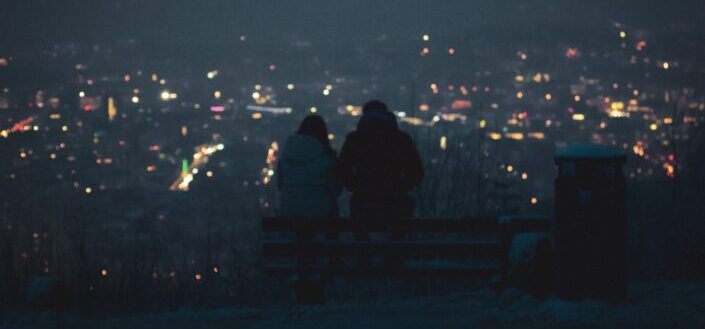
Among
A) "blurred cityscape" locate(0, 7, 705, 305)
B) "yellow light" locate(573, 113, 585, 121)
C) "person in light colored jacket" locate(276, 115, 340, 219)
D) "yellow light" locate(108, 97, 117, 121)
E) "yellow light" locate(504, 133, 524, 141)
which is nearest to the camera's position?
"person in light colored jacket" locate(276, 115, 340, 219)

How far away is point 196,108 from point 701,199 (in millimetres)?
60019

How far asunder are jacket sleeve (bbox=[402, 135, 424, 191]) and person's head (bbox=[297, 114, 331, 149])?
806 millimetres

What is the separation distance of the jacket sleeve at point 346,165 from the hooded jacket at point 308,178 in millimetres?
91

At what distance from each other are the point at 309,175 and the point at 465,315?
2.15m

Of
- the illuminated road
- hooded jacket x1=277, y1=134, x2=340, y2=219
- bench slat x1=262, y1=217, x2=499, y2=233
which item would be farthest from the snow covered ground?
the illuminated road

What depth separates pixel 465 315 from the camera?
24.8 ft

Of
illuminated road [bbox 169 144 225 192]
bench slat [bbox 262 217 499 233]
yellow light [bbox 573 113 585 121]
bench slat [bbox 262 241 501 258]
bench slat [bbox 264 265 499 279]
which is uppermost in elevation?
yellow light [bbox 573 113 585 121]

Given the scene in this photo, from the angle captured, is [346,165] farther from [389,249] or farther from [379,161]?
[389,249]

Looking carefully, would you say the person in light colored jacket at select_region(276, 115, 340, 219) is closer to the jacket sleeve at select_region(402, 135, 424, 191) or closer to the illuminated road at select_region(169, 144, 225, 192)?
the jacket sleeve at select_region(402, 135, 424, 191)

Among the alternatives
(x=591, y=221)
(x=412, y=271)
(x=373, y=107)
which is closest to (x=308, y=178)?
(x=373, y=107)

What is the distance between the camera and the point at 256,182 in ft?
141

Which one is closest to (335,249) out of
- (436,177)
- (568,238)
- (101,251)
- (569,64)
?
(568,238)

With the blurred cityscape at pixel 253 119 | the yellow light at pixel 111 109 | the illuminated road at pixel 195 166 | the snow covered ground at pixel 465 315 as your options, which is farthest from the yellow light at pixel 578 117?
the snow covered ground at pixel 465 315

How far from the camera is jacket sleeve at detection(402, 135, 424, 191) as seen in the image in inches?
342
